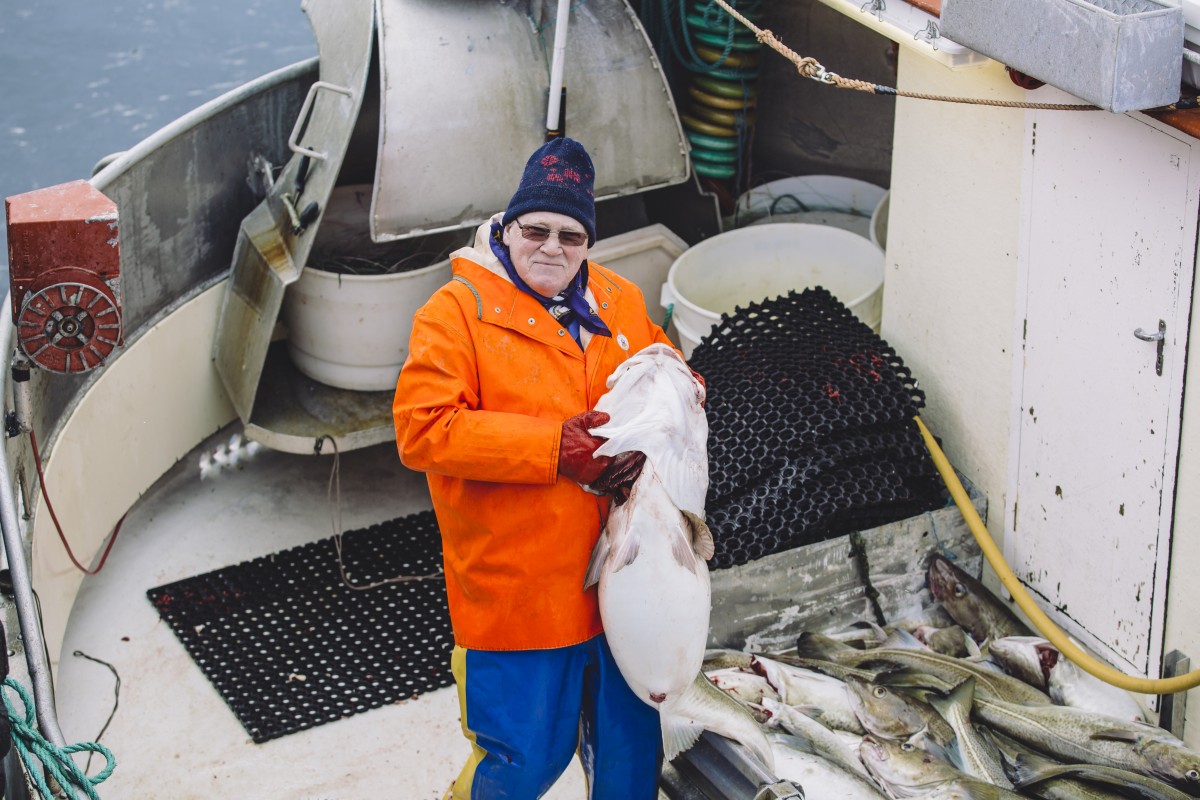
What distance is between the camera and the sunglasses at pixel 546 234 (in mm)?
2852

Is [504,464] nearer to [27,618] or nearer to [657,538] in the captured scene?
[657,538]

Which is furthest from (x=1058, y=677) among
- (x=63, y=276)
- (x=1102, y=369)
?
(x=63, y=276)

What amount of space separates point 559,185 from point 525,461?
0.62m

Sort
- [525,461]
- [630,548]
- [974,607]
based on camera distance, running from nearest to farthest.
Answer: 1. [525,461]
2. [630,548]
3. [974,607]

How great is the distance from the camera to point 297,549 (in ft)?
17.0

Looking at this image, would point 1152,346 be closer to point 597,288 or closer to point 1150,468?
point 1150,468

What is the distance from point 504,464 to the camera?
2.72m

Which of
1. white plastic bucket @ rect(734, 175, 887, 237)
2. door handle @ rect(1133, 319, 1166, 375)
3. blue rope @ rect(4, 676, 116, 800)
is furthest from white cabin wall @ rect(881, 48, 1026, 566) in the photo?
blue rope @ rect(4, 676, 116, 800)

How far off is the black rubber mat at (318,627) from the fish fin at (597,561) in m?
1.68

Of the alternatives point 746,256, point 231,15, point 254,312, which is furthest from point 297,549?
point 231,15

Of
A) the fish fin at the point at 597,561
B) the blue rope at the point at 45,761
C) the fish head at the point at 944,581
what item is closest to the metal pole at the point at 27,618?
the blue rope at the point at 45,761

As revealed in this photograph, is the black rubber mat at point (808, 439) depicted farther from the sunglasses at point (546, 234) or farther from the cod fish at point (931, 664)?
the sunglasses at point (546, 234)

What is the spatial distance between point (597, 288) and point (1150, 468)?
5.43 feet

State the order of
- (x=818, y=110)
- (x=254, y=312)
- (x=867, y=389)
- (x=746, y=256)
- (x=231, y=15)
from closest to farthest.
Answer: (x=867, y=389) < (x=254, y=312) < (x=746, y=256) < (x=818, y=110) < (x=231, y=15)
